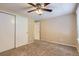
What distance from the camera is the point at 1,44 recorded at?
2566 mm

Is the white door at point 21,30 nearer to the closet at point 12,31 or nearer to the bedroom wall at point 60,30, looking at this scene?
the closet at point 12,31

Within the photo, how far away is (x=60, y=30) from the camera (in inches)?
102

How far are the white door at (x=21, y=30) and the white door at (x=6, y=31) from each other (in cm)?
24

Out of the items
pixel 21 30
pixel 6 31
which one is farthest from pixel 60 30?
pixel 6 31

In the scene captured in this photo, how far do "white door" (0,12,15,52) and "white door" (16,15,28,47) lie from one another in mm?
245

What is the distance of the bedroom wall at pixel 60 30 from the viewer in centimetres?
238

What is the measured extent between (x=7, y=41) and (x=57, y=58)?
7.50 ft

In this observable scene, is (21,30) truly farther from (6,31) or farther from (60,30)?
(60,30)

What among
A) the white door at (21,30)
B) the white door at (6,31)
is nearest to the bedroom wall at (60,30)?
the white door at (21,30)

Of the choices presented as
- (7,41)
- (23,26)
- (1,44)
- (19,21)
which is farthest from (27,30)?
(1,44)

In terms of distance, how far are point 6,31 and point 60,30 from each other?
1.73 metres

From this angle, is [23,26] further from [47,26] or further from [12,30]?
[47,26]

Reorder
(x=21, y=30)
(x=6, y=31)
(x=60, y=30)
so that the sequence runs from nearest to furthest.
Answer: (x=60, y=30), (x=6, y=31), (x=21, y=30)

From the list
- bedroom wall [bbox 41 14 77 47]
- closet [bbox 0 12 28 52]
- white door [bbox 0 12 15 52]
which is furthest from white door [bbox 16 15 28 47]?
bedroom wall [bbox 41 14 77 47]
